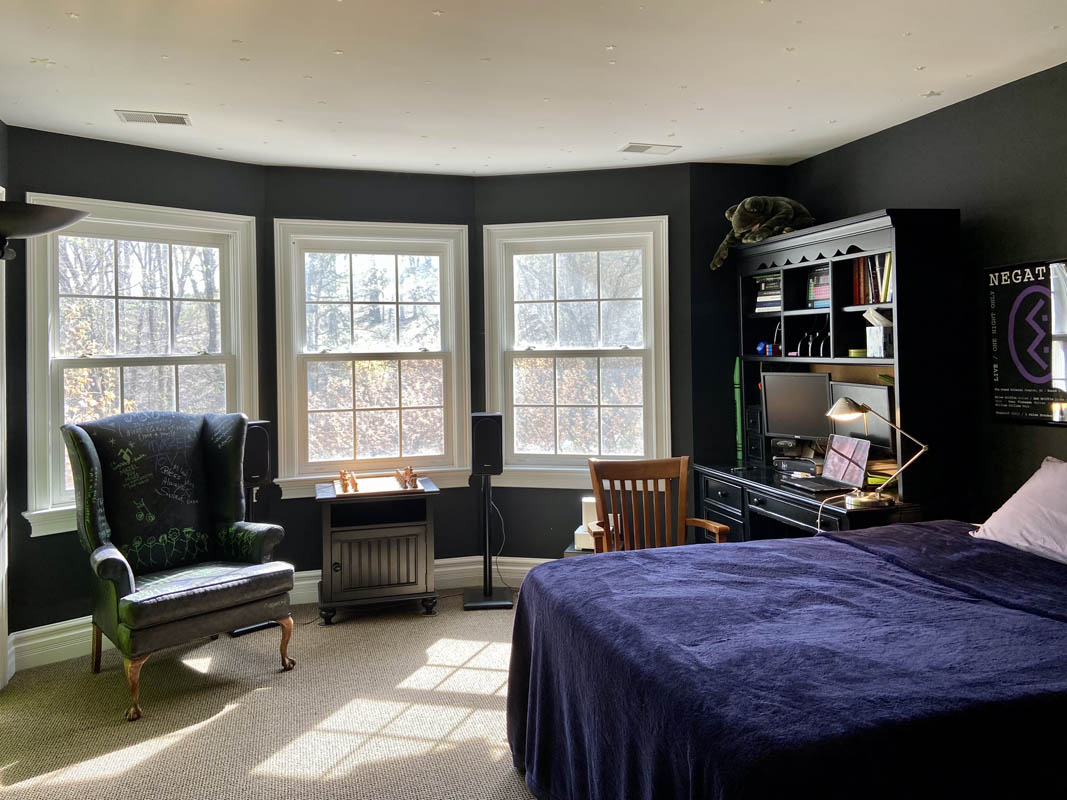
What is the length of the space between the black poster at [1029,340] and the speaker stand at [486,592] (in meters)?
2.68

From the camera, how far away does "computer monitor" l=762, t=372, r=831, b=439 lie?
13.4 feet

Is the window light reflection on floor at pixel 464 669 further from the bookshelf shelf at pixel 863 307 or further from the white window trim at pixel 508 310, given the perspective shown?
the bookshelf shelf at pixel 863 307

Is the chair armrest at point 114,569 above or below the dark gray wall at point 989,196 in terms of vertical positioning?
below

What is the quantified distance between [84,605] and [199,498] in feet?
2.68

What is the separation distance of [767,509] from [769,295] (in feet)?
4.23

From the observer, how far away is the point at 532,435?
5.02m

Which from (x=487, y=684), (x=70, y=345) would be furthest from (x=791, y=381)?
(x=70, y=345)

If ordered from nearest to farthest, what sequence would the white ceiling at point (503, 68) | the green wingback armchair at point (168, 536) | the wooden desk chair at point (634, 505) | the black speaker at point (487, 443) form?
the white ceiling at point (503, 68)
the green wingback armchair at point (168, 536)
the wooden desk chair at point (634, 505)
the black speaker at point (487, 443)

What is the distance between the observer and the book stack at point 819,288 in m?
4.02

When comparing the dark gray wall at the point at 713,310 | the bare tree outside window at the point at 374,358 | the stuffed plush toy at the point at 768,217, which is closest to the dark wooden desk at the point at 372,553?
the bare tree outside window at the point at 374,358

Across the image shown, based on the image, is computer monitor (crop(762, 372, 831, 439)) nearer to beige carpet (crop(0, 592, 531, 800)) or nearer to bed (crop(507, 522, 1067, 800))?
bed (crop(507, 522, 1067, 800))

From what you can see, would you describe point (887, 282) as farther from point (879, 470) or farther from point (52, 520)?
point (52, 520)

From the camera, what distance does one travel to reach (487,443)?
450cm

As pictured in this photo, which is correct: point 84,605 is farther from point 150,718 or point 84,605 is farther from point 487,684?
point 487,684
